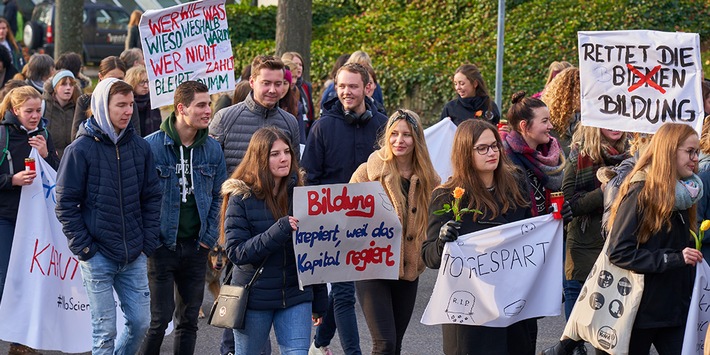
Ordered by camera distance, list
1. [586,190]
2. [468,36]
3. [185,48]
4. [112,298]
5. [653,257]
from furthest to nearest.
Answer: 1. [468,36]
2. [185,48]
3. [586,190]
4. [112,298]
5. [653,257]

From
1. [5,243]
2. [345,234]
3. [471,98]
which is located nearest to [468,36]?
[471,98]

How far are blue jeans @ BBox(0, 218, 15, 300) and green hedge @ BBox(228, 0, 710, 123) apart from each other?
993 cm

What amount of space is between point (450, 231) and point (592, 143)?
1.88 meters

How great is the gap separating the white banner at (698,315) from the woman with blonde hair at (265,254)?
6.26 ft

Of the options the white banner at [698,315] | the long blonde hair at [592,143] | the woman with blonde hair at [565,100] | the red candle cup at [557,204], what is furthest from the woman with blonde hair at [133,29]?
the white banner at [698,315]

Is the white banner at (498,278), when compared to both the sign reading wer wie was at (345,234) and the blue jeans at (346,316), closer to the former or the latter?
the sign reading wer wie was at (345,234)

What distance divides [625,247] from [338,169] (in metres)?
2.57

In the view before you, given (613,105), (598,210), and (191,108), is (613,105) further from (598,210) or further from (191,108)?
(191,108)

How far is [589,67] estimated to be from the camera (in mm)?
7391

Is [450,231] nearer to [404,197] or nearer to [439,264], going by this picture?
[439,264]

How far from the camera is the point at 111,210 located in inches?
252

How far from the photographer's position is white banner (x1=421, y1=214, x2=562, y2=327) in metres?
5.91

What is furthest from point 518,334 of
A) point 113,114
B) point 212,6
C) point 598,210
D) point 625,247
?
point 212,6

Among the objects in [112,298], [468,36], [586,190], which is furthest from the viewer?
[468,36]
